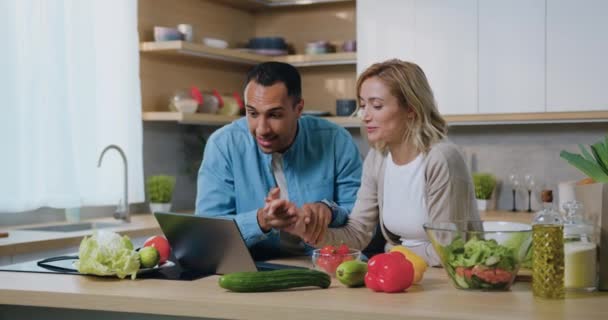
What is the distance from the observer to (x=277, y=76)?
2955 mm

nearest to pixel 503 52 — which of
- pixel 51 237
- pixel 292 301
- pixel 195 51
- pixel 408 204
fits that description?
pixel 195 51

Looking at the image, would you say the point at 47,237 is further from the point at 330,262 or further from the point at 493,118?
the point at 493,118

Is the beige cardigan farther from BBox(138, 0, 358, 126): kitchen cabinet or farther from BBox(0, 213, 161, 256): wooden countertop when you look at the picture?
BBox(138, 0, 358, 126): kitchen cabinet

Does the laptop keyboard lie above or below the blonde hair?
below

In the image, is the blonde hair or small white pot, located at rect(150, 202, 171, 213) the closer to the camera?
the blonde hair

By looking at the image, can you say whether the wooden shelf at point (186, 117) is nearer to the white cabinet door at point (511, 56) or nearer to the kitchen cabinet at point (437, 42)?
the kitchen cabinet at point (437, 42)

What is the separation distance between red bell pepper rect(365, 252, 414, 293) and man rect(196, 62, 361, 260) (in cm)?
78

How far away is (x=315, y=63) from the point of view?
5348 mm

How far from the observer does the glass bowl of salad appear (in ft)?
6.39

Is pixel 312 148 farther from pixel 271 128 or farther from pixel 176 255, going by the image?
pixel 176 255

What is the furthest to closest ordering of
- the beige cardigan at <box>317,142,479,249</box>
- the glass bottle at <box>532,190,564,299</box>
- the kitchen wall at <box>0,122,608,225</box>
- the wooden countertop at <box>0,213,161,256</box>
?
the kitchen wall at <box>0,122,608,225</box> < the wooden countertop at <box>0,213,161,256</box> < the beige cardigan at <box>317,142,479,249</box> < the glass bottle at <box>532,190,564,299</box>

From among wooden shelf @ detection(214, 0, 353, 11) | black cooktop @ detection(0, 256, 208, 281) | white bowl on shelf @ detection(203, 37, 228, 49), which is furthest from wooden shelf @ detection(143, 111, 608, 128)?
black cooktop @ detection(0, 256, 208, 281)

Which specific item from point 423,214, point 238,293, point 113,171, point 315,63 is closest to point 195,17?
point 315,63

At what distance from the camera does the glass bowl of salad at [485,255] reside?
1946mm
